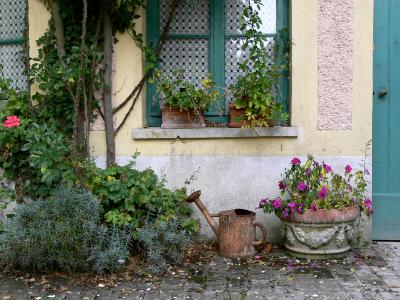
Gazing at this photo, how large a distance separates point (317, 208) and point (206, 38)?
1859 millimetres

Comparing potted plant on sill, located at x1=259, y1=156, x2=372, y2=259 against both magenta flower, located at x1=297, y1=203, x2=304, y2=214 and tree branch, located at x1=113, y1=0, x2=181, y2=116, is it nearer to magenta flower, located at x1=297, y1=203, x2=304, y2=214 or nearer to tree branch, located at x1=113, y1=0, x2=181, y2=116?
magenta flower, located at x1=297, y1=203, x2=304, y2=214

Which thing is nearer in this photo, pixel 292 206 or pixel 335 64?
pixel 292 206

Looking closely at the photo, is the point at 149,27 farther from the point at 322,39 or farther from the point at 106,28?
the point at 322,39

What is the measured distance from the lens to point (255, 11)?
16.7 feet

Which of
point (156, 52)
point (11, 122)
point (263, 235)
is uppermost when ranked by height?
point (156, 52)

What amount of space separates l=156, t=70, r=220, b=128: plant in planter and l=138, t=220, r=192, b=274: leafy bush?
97 cm

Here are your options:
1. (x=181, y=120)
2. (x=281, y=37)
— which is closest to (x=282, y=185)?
(x=181, y=120)

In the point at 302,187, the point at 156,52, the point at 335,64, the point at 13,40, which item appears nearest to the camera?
the point at 302,187

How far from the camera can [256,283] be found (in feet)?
13.4

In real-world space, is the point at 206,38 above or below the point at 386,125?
above

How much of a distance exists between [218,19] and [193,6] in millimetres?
260

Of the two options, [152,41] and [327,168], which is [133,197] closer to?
[152,41]

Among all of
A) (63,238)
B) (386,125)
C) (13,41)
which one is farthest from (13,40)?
(386,125)

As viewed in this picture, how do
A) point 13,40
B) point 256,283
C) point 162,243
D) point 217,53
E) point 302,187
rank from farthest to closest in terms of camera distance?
point 13,40
point 217,53
point 302,187
point 162,243
point 256,283
